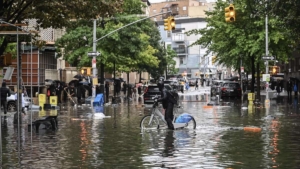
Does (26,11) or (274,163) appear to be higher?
(26,11)

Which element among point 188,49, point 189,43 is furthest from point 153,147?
point 188,49

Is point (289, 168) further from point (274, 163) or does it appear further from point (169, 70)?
point (169, 70)

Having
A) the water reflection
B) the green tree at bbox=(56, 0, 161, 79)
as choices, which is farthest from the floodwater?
the green tree at bbox=(56, 0, 161, 79)

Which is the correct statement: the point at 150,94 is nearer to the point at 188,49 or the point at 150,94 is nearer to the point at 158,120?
the point at 158,120

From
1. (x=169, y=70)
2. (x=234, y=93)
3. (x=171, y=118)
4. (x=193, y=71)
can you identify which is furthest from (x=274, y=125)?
(x=193, y=71)

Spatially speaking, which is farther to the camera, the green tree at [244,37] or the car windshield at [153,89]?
the green tree at [244,37]

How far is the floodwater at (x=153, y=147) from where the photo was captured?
1411 centimetres

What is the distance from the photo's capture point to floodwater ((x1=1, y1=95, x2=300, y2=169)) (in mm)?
14109

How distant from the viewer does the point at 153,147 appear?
17.2 m

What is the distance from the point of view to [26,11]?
26.8 metres

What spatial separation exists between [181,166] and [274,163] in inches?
79.2

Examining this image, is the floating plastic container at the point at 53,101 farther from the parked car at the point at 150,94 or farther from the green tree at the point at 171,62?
the green tree at the point at 171,62

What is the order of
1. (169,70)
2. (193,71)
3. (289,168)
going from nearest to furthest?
(289,168)
(169,70)
(193,71)

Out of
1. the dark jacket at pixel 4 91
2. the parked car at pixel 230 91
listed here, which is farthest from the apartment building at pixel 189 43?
the dark jacket at pixel 4 91
